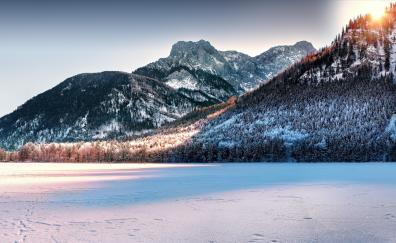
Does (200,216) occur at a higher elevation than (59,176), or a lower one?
lower

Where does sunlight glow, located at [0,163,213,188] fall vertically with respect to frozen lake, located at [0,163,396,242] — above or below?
above

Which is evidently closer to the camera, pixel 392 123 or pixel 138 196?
pixel 138 196

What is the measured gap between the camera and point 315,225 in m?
24.1

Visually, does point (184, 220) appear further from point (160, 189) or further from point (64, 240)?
point (160, 189)

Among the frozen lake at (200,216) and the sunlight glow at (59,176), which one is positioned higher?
the sunlight glow at (59,176)

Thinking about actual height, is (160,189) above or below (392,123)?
below

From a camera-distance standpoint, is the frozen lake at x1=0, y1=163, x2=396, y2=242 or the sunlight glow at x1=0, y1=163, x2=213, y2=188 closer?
the frozen lake at x1=0, y1=163, x2=396, y2=242

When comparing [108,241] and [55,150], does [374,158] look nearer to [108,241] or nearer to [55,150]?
[55,150]

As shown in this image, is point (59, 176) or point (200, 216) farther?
point (59, 176)

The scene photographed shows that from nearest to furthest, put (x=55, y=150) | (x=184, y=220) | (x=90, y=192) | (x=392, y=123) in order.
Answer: (x=184, y=220)
(x=90, y=192)
(x=392, y=123)
(x=55, y=150)

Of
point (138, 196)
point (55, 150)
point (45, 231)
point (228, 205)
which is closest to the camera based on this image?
point (45, 231)

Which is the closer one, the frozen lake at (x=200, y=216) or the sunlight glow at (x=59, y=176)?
the frozen lake at (x=200, y=216)

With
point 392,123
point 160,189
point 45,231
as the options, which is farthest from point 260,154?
point 45,231

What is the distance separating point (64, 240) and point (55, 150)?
186 m
